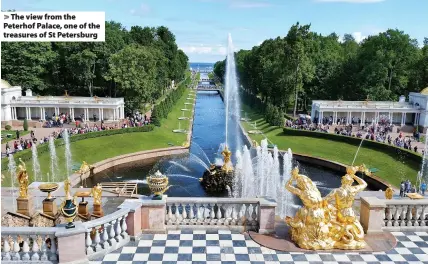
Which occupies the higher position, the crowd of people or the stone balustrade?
the stone balustrade

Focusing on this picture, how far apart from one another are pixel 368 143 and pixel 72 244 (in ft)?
140

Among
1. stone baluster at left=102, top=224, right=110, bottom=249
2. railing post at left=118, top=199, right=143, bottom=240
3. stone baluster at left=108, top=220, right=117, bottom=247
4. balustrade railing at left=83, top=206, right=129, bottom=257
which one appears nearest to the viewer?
balustrade railing at left=83, top=206, right=129, bottom=257

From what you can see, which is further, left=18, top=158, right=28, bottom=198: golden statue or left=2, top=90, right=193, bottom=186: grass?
left=2, top=90, right=193, bottom=186: grass

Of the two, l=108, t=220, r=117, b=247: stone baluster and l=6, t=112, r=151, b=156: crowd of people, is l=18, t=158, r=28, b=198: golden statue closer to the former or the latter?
l=108, t=220, r=117, b=247: stone baluster

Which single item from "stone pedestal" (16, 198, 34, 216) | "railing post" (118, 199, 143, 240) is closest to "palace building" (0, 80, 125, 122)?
"stone pedestal" (16, 198, 34, 216)

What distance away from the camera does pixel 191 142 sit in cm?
5625

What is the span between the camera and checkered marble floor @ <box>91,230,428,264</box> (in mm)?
13016

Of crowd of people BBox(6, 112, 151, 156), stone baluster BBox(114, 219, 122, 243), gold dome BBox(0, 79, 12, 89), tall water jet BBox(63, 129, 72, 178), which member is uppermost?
gold dome BBox(0, 79, 12, 89)

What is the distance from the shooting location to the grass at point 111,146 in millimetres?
39931

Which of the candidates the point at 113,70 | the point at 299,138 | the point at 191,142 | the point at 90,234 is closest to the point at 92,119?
the point at 113,70

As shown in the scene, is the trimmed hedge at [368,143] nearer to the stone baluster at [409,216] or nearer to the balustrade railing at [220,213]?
the stone baluster at [409,216]

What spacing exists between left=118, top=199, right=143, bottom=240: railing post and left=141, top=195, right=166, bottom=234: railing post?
257mm

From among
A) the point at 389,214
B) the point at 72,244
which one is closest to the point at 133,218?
the point at 72,244

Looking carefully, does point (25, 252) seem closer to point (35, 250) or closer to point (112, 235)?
point (35, 250)
